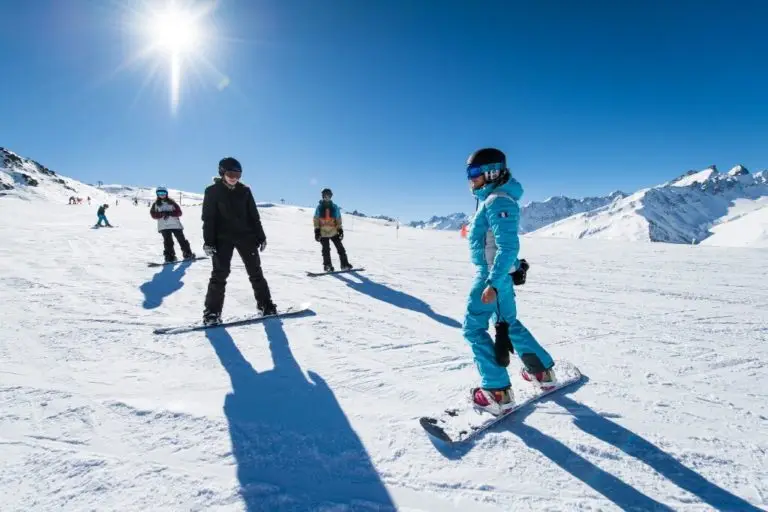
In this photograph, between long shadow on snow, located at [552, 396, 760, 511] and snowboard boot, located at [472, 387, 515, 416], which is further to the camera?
snowboard boot, located at [472, 387, 515, 416]

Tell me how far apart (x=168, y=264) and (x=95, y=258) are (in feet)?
7.09

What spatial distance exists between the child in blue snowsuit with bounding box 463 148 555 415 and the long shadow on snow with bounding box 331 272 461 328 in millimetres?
2417

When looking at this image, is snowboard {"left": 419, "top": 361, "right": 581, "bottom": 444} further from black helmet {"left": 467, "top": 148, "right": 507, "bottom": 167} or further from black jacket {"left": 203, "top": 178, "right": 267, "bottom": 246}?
black jacket {"left": 203, "top": 178, "right": 267, "bottom": 246}

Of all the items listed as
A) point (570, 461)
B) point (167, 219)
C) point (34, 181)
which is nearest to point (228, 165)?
point (570, 461)

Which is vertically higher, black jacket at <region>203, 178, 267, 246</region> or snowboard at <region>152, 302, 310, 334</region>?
black jacket at <region>203, 178, 267, 246</region>

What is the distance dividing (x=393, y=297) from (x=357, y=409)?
4.17 m

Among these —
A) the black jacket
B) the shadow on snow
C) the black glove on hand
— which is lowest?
the shadow on snow

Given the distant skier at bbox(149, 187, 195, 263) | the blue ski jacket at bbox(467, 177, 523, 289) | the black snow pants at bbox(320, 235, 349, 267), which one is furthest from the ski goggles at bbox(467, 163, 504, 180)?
the distant skier at bbox(149, 187, 195, 263)

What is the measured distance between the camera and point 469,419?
2926mm

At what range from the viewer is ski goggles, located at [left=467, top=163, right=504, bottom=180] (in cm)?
301

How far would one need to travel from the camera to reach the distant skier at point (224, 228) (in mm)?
5285

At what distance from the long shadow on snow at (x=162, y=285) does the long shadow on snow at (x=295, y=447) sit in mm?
3638

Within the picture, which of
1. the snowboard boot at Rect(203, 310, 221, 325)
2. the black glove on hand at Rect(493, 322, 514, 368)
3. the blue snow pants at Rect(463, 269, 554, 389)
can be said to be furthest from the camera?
the snowboard boot at Rect(203, 310, 221, 325)

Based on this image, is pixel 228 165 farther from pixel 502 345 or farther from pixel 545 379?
pixel 545 379
